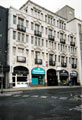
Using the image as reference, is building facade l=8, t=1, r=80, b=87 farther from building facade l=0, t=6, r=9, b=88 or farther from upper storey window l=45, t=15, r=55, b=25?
building facade l=0, t=6, r=9, b=88

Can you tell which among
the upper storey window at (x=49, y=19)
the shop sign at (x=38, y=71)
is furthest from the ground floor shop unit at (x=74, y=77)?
the upper storey window at (x=49, y=19)

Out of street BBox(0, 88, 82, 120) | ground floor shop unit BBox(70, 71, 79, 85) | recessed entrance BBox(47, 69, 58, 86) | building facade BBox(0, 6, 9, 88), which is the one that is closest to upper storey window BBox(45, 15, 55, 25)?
building facade BBox(0, 6, 9, 88)

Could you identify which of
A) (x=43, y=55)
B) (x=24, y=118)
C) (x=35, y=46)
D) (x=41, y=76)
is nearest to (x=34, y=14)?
(x=35, y=46)

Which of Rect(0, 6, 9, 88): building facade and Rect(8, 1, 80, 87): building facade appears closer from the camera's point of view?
Rect(0, 6, 9, 88): building facade

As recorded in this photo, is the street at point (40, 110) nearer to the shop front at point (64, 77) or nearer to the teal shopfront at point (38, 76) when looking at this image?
the teal shopfront at point (38, 76)

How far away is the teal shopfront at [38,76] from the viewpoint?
2804 cm

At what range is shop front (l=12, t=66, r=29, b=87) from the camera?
82.8 ft

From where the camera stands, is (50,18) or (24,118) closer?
(24,118)

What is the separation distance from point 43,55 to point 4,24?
11.8 metres

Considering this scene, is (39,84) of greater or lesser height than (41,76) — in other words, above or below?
below

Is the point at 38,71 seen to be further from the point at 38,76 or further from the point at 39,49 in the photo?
the point at 39,49

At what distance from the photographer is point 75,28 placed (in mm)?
40312

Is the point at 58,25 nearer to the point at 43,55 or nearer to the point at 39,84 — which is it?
the point at 43,55

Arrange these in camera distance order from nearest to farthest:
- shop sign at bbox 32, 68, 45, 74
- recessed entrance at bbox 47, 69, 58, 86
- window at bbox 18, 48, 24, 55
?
window at bbox 18, 48, 24, 55 < shop sign at bbox 32, 68, 45, 74 < recessed entrance at bbox 47, 69, 58, 86
